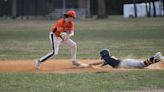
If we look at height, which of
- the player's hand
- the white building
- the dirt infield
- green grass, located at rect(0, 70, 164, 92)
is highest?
the player's hand

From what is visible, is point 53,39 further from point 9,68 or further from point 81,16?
point 81,16

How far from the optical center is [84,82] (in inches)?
443

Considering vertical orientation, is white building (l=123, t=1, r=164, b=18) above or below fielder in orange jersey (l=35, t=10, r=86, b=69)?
below

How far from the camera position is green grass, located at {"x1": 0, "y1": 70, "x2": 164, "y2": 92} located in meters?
10.4

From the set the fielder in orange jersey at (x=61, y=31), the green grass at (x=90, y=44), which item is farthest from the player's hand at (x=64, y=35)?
the green grass at (x=90, y=44)

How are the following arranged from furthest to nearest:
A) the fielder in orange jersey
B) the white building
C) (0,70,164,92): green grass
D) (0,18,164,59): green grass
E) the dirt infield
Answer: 1. the white building
2. (0,18,164,59): green grass
3. the fielder in orange jersey
4. the dirt infield
5. (0,70,164,92): green grass

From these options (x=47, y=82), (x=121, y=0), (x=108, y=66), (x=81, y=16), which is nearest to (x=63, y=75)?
(x=47, y=82)

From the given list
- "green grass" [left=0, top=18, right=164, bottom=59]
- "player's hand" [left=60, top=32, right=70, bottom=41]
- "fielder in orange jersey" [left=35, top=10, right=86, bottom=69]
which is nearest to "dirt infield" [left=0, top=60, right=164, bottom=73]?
"fielder in orange jersey" [left=35, top=10, right=86, bottom=69]

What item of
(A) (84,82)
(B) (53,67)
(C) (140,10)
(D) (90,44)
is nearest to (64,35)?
(B) (53,67)

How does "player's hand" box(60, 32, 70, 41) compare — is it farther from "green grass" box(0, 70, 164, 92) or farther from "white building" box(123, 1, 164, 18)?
"white building" box(123, 1, 164, 18)

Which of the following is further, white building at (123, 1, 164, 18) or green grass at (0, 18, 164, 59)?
white building at (123, 1, 164, 18)

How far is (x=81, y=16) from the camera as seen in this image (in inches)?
3034

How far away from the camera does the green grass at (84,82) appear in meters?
10.4

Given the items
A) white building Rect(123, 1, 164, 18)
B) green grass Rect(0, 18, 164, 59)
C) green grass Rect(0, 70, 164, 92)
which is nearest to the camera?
green grass Rect(0, 70, 164, 92)
